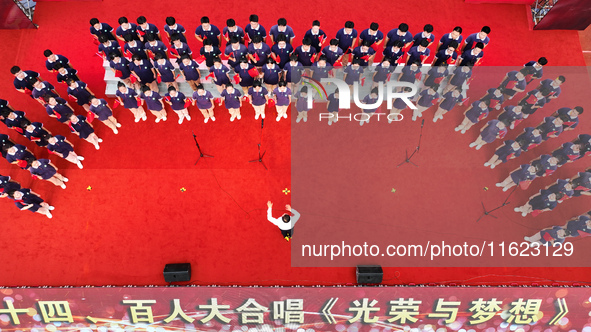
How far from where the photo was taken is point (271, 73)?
270 inches

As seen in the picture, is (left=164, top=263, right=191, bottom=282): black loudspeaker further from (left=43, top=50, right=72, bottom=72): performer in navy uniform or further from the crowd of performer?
(left=43, top=50, right=72, bottom=72): performer in navy uniform

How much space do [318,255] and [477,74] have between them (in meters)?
5.13

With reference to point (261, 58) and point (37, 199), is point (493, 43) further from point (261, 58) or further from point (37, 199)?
point (37, 199)

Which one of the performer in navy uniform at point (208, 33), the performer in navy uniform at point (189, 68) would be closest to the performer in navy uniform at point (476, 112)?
the performer in navy uniform at point (208, 33)

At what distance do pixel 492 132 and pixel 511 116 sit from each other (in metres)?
0.42

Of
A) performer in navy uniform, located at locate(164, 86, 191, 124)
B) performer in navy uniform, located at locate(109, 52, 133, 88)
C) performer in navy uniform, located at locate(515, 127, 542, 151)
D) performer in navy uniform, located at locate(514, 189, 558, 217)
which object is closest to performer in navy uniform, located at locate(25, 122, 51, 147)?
performer in navy uniform, located at locate(109, 52, 133, 88)

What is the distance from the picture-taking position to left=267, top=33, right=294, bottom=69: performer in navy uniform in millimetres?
6912

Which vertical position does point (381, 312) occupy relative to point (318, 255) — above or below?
below

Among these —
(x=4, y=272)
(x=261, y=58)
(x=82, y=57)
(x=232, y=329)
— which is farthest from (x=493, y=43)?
(x=4, y=272)

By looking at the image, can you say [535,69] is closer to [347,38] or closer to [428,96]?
[428,96]

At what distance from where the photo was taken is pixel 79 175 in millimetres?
7379

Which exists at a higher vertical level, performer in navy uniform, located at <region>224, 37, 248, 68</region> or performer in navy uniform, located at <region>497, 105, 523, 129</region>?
performer in navy uniform, located at <region>224, 37, 248, 68</region>

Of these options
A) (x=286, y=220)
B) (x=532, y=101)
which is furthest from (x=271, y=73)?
(x=532, y=101)

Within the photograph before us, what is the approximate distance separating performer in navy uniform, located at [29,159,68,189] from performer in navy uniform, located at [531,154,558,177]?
8432 millimetres
